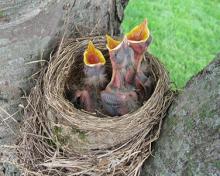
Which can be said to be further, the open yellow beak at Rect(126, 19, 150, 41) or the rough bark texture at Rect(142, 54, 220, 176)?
the open yellow beak at Rect(126, 19, 150, 41)

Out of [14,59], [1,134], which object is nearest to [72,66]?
[14,59]

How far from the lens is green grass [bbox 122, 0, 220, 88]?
454 centimetres

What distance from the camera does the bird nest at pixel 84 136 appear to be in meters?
1.42

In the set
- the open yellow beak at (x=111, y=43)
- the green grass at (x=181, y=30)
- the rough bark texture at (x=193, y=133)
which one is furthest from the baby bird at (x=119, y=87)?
the green grass at (x=181, y=30)

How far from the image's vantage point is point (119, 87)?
1.56 metres

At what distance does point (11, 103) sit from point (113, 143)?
406 mm

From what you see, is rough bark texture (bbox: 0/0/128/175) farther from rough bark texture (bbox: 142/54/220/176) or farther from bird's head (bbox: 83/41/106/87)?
rough bark texture (bbox: 142/54/220/176)

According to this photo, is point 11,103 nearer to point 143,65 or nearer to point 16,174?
point 16,174

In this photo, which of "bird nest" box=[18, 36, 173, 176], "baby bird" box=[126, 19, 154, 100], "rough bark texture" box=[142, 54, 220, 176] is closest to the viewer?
"rough bark texture" box=[142, 54, 220, 176]

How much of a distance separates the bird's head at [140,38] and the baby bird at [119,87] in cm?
2

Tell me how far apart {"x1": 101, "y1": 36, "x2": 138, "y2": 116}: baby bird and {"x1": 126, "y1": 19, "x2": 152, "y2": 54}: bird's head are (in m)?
0.02

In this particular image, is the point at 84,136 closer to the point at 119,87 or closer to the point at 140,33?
the point at 119,87

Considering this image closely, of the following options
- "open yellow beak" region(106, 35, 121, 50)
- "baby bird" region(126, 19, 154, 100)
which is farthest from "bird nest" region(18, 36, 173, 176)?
"open yellow beak" region(106, 35, 121, 50)

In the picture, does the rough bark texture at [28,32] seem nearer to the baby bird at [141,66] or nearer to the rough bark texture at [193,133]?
the baby bird at [141,66]
